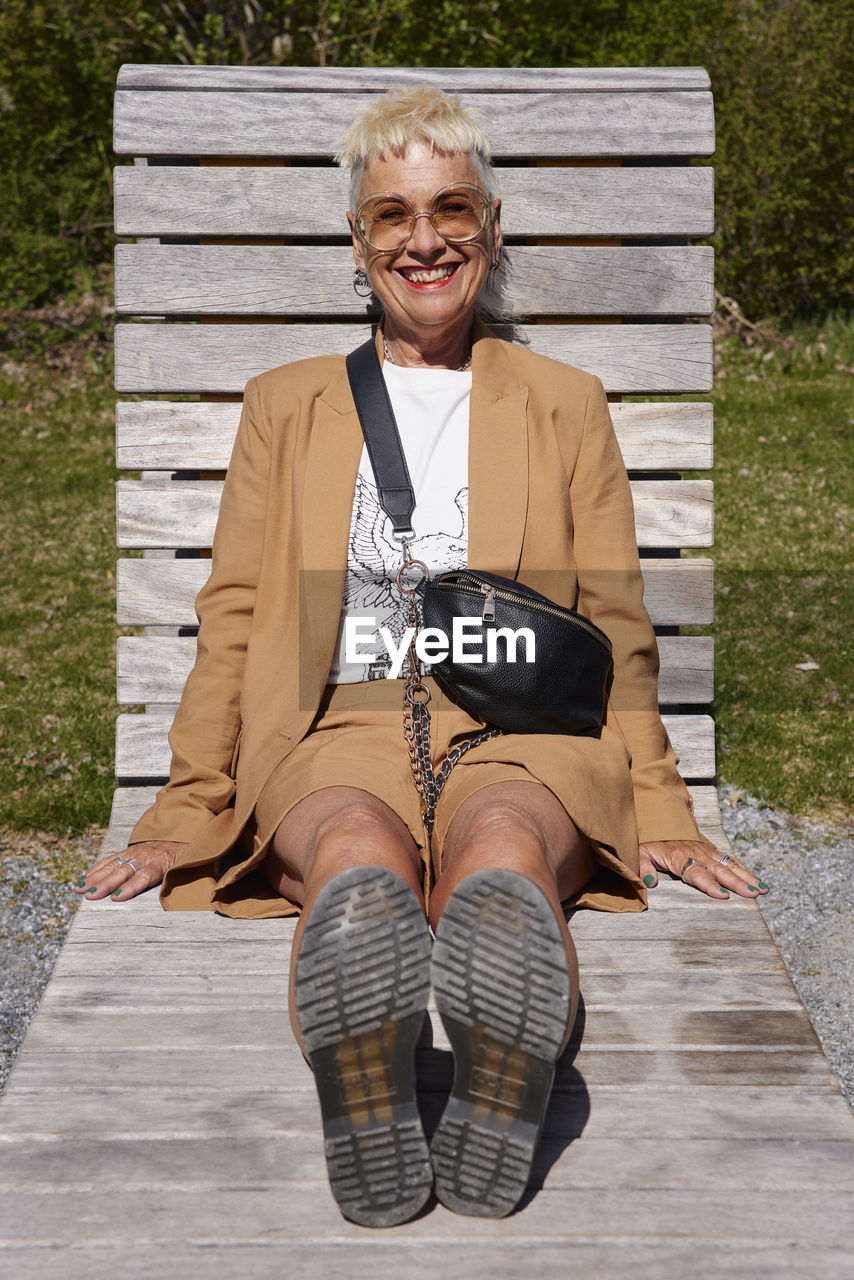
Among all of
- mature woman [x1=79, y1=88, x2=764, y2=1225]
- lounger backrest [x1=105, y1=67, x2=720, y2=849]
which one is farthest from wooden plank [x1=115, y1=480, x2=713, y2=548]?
mature woman [x1=79, y1=88, x2=764, y2=1225]

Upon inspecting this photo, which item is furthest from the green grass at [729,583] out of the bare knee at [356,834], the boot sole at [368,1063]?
the boot sole at [368,1063]

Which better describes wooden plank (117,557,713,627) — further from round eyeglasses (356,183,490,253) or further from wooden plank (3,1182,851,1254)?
wooden plank (3,1182,851,1254)

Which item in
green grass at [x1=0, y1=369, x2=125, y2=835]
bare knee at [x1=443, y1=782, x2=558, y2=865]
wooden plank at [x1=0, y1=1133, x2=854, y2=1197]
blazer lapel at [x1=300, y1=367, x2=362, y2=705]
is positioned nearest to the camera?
wooden plank at [x1=0, y1=1133, x2=854, y2=1197]

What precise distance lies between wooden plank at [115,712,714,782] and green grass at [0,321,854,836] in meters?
0.77

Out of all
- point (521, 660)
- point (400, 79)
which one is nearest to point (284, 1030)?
point (521, 660)

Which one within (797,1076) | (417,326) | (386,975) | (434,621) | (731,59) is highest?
(731,59)

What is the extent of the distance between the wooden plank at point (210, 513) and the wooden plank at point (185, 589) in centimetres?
7

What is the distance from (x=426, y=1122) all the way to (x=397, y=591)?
1.21m

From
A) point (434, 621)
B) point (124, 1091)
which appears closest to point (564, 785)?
point (434, 621)

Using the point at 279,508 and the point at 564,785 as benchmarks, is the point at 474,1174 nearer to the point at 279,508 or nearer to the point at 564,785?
the point at 564,785

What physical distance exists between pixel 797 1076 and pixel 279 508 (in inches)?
65.6

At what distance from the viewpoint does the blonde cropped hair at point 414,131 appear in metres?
2.83

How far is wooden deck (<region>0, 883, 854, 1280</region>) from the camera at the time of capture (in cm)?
180

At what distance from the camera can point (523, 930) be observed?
6.26 feet
